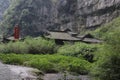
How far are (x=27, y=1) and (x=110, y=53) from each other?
108705 millimetres

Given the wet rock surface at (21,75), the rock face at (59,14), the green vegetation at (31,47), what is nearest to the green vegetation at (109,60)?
the wet rock surface at (21,75)

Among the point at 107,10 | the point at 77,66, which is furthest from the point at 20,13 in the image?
the point at 77,66

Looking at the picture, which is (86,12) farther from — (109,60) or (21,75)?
(109,60)

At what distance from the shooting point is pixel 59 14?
352ft

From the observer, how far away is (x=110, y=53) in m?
16.0

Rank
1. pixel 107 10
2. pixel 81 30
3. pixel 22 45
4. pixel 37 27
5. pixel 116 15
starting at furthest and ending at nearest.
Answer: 1. pixel 37 27
2. pixel 81 30
3. pixel 107 10
4. pixel 116 15
5. pixel 22 45

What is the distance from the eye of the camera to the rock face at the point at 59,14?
86975mm

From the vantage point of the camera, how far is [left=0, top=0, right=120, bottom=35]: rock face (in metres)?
87.0

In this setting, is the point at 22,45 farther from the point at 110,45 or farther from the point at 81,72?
the point at 110,45

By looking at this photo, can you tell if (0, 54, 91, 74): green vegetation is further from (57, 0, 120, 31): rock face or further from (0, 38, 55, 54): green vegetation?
(57, 0, 120, 31): rock face

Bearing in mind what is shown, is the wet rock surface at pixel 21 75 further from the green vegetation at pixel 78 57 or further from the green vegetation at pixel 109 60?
the green vegetation at pixel 109 60

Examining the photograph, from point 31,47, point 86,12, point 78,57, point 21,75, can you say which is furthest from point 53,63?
point 86,12

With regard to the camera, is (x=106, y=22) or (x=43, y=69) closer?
(x=43, y=69)

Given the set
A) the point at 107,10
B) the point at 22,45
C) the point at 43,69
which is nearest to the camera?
the point at 43,69
